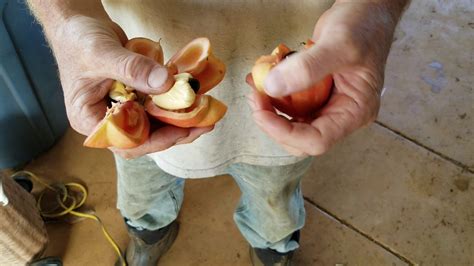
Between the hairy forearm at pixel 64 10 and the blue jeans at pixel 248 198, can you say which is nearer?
the hairy forearm at pixel 64 10

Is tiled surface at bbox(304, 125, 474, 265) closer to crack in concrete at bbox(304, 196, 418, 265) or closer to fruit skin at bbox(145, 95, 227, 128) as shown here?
crack in concrete at bbox(304, 196, 418, 265)

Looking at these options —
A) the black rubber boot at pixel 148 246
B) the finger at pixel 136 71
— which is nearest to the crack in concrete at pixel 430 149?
the black rubber boot at pixel 148 246

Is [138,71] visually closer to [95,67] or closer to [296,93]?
[95,67]

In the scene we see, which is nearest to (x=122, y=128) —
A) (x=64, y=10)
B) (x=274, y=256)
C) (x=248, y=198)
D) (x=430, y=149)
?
(x=64, y=10)

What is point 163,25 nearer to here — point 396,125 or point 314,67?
point 314,67

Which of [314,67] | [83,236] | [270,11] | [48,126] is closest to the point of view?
[314,67]

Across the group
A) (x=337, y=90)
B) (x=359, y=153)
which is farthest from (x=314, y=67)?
(x=359, y=153)

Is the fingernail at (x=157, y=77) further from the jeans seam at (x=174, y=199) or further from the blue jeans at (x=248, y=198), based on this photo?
the jeans seam at (x=174, y=199)

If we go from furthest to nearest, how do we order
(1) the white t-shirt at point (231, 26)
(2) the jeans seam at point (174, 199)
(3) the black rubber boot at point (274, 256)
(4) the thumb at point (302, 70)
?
(3) the black rubber boot at point (274, 256) < (2) the jeans seam at point (174, 199) < (1) the white t-shirt at point (231, 26) < (4) the thumb at point (302, 70)
